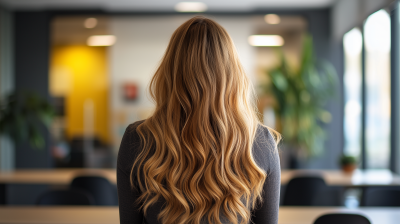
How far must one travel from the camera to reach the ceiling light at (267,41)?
8.01 meters

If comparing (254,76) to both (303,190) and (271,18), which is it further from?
(303,190)

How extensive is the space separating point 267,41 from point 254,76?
6.36ft

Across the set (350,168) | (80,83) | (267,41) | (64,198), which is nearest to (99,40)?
(80,83)

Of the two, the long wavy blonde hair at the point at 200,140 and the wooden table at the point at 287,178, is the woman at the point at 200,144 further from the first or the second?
the wooden table at the point at 287,178

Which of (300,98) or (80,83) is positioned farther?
(80,83)

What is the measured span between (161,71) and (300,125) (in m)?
4.51

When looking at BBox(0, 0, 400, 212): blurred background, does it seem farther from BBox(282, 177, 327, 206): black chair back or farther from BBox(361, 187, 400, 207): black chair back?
BBox(361, 187, 400, 207): black chair back

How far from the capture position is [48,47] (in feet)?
20.6

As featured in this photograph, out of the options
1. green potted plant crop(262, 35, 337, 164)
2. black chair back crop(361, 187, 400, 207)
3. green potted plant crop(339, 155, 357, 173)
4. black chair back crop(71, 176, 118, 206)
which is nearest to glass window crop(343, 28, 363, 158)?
green potted plant crop(262, 35, 337, 164)

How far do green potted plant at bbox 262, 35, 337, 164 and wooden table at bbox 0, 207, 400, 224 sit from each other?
290cm

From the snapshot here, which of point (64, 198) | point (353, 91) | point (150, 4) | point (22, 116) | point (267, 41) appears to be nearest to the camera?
point (64, 198)

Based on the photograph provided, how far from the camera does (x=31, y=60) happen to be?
6.25 metres

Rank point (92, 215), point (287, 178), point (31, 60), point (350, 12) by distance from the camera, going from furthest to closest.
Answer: point (31, 60), point (350, 12), point (287, 178), point (92, 215)

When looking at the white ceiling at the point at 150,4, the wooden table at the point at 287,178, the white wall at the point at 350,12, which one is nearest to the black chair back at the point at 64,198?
the wooden table at the point at 287,178
